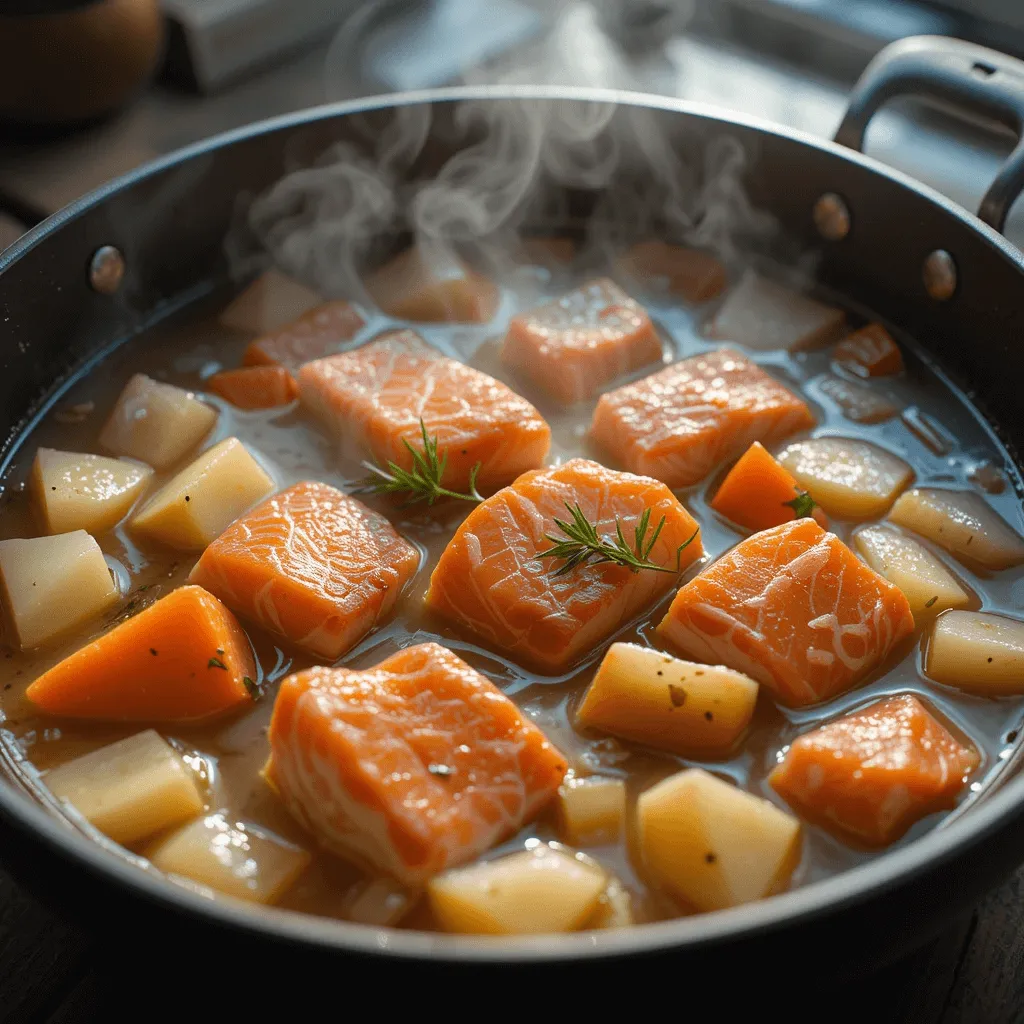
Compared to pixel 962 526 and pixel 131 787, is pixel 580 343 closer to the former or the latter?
pixel 962 526

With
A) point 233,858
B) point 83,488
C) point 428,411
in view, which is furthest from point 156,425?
point 233,858

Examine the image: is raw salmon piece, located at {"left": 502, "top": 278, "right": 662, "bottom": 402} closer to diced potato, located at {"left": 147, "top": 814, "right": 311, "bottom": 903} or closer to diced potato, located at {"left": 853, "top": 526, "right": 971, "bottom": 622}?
diced potato, located at {"left": 853, "top": 526, "right": 971, "bottom": 622}

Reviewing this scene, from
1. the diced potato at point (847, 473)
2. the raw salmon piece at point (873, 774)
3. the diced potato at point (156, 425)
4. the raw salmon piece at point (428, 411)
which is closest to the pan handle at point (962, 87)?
the diced potato at point (847, 473)

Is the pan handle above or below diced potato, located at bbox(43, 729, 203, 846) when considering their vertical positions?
above

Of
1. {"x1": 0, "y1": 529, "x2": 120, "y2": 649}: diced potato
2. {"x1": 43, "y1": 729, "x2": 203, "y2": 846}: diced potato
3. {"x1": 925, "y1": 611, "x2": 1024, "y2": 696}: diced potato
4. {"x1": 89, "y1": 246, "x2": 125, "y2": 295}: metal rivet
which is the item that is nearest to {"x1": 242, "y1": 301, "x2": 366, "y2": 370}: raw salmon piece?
{"x1": 89, "y1": 246, "x2": 125, "y2": 295}: metal rivet

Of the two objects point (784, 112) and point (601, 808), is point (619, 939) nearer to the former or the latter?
point (601, 808)

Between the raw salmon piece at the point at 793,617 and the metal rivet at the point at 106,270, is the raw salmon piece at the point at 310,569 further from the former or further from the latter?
the metal rivet at the point at 106,270
